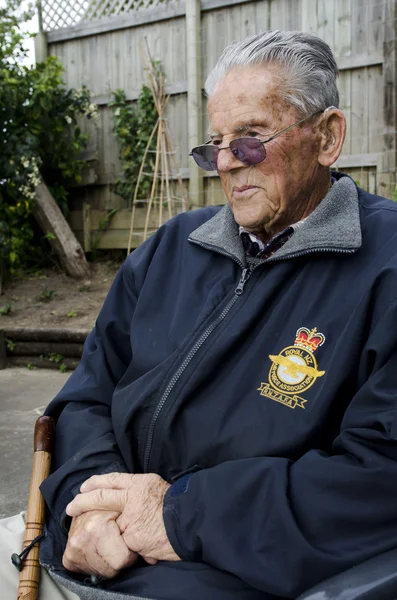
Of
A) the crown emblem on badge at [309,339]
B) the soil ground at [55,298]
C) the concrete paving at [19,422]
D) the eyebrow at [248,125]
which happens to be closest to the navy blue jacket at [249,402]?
the crown emblem on badge at [309,339]

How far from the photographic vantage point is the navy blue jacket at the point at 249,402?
123 cm

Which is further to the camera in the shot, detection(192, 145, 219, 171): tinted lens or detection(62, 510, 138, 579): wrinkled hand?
detection(192, 145, 219, 171): tinted lens

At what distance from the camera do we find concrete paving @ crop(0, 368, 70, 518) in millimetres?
2973

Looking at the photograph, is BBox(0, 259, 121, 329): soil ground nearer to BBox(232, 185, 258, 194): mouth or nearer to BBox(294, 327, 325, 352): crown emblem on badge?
BBox(232, 185, 258, 194): mouth

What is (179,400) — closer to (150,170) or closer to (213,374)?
(213,374)

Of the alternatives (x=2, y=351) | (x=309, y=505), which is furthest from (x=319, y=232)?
(x=2, y=351)

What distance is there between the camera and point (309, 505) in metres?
1.24

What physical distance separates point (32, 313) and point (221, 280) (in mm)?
4551

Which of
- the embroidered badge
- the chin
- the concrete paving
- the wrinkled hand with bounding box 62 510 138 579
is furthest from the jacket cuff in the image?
the concrete paving

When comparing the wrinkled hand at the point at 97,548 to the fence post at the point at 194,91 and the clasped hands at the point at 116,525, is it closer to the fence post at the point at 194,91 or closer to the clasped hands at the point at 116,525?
the clasped hands at the point at 116,525

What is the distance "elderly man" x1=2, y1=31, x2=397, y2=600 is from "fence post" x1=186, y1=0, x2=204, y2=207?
453cm

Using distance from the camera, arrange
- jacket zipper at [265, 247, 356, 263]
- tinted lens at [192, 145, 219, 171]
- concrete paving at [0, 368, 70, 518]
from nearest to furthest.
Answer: jacket zipper at [265, 247, 356, 263] → tinted lens at [192, 145, 219, 171] → concrete paving at [0, 368, 70, 518]

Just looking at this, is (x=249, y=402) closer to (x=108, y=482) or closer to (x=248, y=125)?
(x=108, y=482)

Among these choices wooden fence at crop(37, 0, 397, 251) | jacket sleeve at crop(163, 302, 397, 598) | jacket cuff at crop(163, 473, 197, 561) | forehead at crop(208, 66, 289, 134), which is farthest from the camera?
wooden fence at crop(37, 0, 397, 251)
